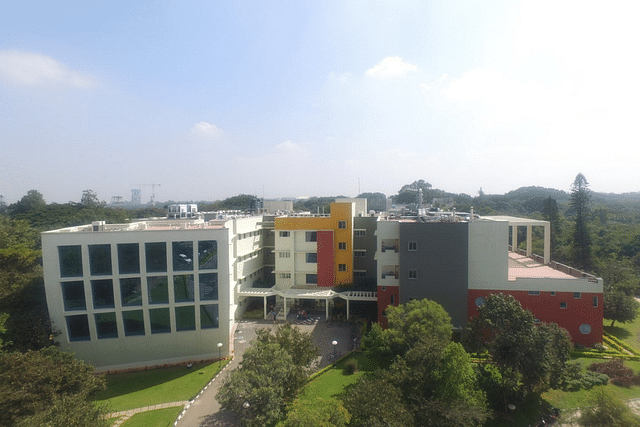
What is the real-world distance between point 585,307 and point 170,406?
22.3 m

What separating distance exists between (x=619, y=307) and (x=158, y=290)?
27.8m

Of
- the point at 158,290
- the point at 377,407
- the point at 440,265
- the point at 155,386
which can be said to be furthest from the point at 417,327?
the point at 158,290

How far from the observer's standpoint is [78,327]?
16656 millimetres

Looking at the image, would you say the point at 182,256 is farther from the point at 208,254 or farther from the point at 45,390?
the point at 45,390

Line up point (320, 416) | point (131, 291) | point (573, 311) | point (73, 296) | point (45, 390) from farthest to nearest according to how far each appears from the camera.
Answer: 1. point (573, 311)
2. point (131, 291)
3. point (73, 296)
4. point (45, 390)
5. point (320, 416)

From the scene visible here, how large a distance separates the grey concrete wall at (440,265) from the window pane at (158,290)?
546 inches

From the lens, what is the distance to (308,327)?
21.6 m

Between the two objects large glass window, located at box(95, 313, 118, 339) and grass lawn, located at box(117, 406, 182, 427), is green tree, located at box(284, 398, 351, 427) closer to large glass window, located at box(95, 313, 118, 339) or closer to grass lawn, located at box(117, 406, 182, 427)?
grass lawn, located at box(117, 406, 182, 427)

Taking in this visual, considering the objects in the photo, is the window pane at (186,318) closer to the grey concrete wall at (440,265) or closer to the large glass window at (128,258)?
the large glass window at (128,258)

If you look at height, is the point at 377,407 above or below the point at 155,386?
above

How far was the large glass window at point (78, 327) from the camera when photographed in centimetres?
1653

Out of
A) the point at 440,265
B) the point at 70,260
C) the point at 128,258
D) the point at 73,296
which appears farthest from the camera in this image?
the point at 440,265

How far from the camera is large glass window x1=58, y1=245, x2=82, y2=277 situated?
16141 mm

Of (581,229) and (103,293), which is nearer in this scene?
(103,293)
